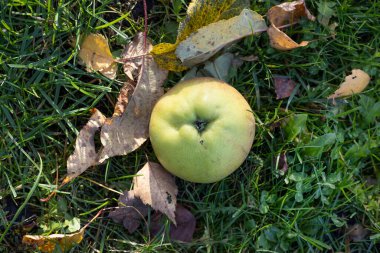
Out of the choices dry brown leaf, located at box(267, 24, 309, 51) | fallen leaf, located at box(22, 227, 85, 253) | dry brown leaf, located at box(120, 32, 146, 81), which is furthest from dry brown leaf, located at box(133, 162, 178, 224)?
dry brown leaf, located at box(267, 24, 309, 51)

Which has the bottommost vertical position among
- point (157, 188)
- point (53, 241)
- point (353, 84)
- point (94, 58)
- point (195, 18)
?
point (53, 241)

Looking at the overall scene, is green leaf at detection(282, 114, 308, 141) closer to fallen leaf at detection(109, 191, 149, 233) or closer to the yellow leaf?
the yellow leaf

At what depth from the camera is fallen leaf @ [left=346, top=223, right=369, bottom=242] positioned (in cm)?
318

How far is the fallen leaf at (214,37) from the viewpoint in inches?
112

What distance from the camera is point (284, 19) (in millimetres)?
3100

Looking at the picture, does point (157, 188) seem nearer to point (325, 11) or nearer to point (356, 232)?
point (356, 232)

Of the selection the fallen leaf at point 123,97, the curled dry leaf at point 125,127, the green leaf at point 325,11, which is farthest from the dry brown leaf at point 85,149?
the green leaf at point 325,11

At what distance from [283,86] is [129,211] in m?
1.16

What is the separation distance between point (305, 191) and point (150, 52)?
1.19 m

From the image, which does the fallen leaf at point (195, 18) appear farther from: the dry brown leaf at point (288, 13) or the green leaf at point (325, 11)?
the green leaf at point (325, 11)

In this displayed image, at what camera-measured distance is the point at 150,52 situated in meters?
2.97

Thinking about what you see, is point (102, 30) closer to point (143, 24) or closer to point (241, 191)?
point (143, 24)

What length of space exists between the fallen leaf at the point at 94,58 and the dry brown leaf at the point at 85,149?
9.3 inches

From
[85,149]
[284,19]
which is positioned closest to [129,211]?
[85,149]
